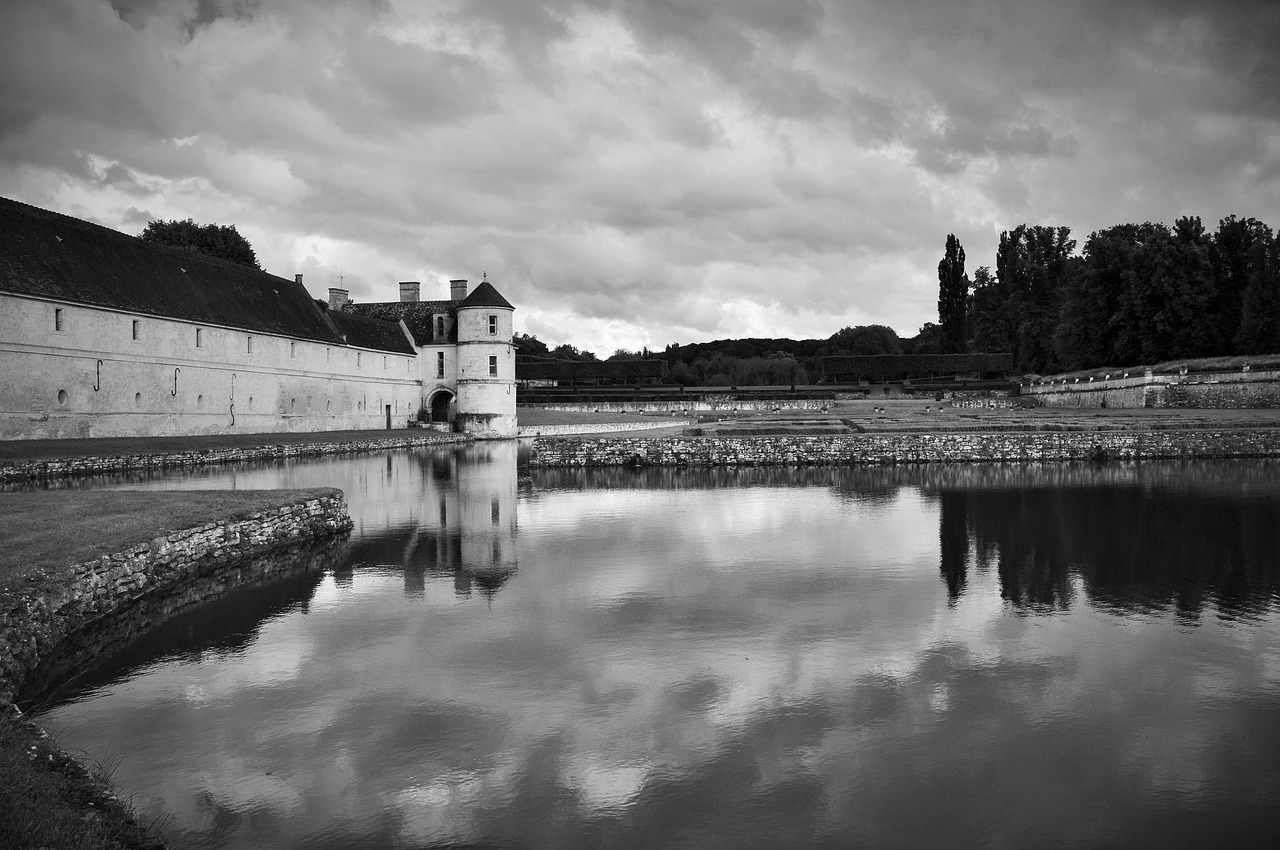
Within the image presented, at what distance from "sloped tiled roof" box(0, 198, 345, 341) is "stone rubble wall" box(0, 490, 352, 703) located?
82.5 feet

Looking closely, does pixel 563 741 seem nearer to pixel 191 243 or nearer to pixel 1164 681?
pixel 1164 681

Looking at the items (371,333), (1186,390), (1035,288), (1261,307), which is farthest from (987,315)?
(371,333)

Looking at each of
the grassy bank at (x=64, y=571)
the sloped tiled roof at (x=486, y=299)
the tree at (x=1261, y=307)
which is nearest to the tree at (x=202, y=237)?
the sloped tiled roof at (x=486, y=299)

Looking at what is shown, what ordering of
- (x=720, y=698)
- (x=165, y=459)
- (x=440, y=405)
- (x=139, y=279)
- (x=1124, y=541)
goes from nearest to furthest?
(x=720, y=698), (x=1124, y=541), (x=165, y=459), (x=139, y=279), (x=440, y=405)

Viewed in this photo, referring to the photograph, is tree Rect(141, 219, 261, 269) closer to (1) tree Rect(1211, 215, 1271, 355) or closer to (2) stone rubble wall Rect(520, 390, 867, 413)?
(2) stone rubble wall Rect(520, 390, 867, 413)

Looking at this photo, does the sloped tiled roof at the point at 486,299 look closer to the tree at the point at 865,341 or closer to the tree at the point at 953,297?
the tree at the point at 953,297

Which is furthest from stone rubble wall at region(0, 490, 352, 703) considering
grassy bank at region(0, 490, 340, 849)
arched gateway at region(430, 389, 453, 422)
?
arched gateway at region(430, 389, 453, 422)

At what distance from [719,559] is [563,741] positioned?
7.22m

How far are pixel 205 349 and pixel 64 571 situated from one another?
36457mm

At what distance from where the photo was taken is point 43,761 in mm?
5812

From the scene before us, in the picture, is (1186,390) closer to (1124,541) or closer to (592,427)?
(592,427)

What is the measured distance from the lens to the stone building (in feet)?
110

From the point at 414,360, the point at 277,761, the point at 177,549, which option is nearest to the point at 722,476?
the point at 177,549

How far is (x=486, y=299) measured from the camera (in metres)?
57.5
